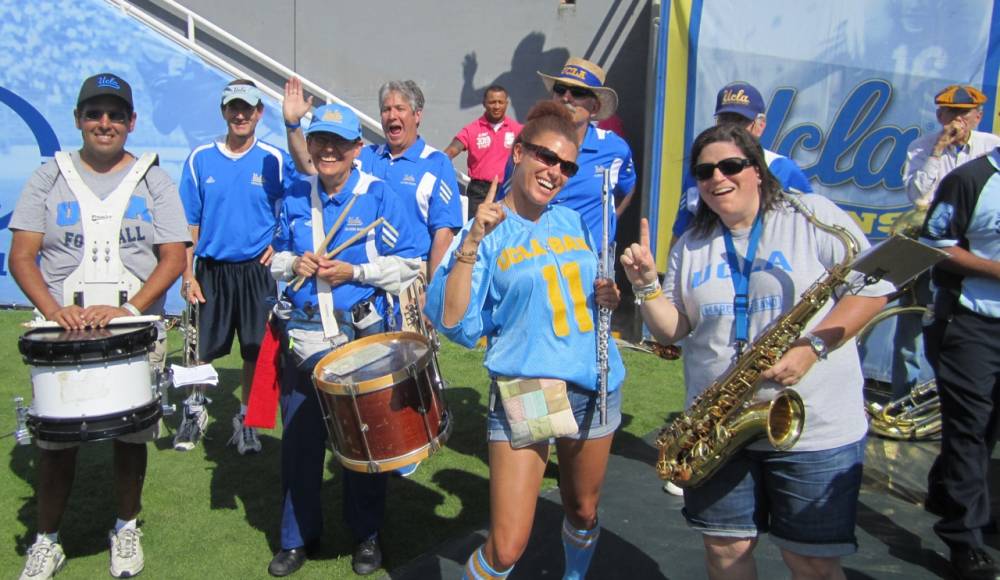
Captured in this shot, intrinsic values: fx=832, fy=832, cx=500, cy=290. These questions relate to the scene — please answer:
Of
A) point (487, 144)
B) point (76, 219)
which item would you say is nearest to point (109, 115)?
point (76, 219)

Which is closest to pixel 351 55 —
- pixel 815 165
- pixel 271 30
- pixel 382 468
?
pixel 271 30

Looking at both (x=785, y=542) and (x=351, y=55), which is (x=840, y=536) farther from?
(x=351, y=55)

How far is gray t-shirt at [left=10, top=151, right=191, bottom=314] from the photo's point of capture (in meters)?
3.88

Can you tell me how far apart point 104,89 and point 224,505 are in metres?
2.42

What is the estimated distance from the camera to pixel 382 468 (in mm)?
3420

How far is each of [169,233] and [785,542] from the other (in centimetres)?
309

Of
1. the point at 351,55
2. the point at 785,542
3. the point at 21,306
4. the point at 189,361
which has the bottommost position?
the point at 21,306

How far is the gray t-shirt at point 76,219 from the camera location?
12.7ft

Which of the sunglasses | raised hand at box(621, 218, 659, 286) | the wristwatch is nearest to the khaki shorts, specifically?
the sunglasses

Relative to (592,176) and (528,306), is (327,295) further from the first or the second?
(592,176)

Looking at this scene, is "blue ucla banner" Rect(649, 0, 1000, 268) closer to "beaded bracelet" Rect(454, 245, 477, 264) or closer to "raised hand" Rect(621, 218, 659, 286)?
"raised hand" Rect(621, 218, 659, 286)

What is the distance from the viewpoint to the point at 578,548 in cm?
348

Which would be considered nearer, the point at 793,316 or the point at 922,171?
the point at 793,316

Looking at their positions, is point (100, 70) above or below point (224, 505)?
above
